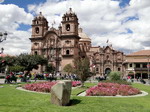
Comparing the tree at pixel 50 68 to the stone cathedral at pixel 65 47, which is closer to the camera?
the tree at pixel 50 68

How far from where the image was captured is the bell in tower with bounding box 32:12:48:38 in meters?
67.8

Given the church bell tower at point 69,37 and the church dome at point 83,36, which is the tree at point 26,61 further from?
the church dome at point 83,36

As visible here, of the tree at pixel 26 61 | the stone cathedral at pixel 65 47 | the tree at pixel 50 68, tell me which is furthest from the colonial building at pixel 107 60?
the tree at pixel 26 61

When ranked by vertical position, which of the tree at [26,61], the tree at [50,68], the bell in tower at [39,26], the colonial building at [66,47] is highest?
the bell in tower at [39,26]

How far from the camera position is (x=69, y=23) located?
6350 centimetres

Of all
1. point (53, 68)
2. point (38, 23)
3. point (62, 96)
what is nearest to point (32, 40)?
point (38, 23)

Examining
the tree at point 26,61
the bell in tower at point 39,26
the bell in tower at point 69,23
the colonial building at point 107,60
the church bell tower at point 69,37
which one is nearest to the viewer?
the tree at point 26,61

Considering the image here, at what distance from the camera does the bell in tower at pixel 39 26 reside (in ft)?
222

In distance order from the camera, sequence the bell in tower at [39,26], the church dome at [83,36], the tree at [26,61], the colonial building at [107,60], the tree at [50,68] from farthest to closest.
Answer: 1. the church dome at [83,36]
2. the bell in tower at [39,26]
3. the colonial building at [107,60]
4. the tree at [50,68]
5. the tree at [26,61]

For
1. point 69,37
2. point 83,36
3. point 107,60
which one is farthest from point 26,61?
point 83,36

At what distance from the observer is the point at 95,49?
76062 millimetres

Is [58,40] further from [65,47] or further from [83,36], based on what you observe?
[83,36]

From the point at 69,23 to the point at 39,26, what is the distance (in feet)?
37.3

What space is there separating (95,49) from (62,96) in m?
65.8
